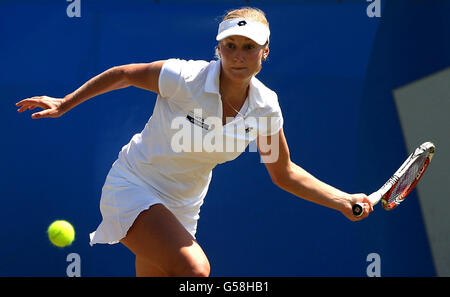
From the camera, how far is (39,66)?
149 inches

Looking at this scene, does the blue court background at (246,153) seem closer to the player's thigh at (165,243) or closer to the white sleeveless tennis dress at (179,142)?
the white sleeveless tennis dress at (179,142)

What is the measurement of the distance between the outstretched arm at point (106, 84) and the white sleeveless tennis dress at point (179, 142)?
0.05 meters

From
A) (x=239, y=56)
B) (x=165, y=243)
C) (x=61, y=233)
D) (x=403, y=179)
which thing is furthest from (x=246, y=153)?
(x=165, y=243)

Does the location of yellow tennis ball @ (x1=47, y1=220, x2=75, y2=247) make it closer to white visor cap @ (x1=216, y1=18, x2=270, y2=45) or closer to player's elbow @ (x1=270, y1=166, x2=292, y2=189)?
player's elbow @ (x1=270, y1=166, x2=292, y2=189)

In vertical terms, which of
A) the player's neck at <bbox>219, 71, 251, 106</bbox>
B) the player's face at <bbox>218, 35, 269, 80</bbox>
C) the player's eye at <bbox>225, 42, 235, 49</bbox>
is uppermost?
the player's eye at <bbox>225, 42, 235, 49</bbox>

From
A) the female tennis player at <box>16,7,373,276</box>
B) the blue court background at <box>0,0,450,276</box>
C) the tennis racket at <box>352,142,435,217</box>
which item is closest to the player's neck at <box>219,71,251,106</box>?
the female tennis player at <box>16,7,373,276</box>

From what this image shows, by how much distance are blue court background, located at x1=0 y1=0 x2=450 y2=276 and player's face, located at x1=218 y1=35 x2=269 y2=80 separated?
1151 millimetres

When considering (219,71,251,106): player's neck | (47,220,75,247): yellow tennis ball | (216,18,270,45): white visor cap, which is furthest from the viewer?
(47,220,75,247): yellow tennis ball

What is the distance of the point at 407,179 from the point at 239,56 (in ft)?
3.71

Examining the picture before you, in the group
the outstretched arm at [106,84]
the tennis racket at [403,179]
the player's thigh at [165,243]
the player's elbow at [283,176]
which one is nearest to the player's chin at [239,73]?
the outstretched arm at [106,84]

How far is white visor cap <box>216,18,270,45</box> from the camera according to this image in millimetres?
2672

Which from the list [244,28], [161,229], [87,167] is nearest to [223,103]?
[244,28]

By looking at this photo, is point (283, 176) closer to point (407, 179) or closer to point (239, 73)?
point (239, 73)

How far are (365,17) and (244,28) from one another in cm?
141
